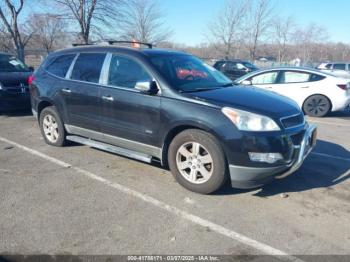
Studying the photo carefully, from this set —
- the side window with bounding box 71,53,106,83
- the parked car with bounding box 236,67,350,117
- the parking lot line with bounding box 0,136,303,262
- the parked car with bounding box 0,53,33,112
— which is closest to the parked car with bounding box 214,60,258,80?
the parked car with bounding box 236,67,350,117

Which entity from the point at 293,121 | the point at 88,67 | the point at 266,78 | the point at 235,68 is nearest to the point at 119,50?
the point at 88,67

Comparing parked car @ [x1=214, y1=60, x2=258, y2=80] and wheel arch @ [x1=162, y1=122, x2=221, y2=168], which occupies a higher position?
parked car @ [x1=214, y1=60, x2=258, y2=80]

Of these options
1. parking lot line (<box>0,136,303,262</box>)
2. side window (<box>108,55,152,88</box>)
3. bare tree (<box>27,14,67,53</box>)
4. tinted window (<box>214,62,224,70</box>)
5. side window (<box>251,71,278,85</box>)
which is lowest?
parking lot line (<box>0,136,303,262</box>)

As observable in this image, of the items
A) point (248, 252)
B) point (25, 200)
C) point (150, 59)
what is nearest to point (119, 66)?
point (150, 59)

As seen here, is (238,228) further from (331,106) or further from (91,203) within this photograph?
(331,106)

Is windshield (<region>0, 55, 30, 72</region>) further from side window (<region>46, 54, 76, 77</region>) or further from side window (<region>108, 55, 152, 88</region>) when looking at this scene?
A: side window (<region>108, 55, 152, 88</region>)

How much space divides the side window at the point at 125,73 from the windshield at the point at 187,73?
0.22 meters

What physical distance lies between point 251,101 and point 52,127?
3.73 m

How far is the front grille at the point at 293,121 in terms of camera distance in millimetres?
3997

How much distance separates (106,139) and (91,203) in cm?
144

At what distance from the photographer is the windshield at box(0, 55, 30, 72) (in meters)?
9.64

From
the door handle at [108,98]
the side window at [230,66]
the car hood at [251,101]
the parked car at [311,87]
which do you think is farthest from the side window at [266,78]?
the side window at [230,66]

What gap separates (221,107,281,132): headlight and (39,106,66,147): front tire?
329 cm

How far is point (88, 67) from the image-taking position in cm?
534
